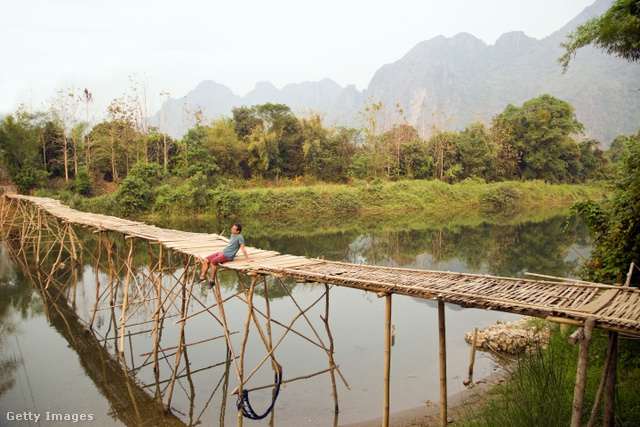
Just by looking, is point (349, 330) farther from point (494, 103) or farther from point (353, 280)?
point (494, 103)

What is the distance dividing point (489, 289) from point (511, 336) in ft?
14.2

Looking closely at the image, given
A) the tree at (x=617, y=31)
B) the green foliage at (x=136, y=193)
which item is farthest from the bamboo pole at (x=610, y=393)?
the green foliage at (x=136, y=193)

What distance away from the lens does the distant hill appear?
7569 centimetres

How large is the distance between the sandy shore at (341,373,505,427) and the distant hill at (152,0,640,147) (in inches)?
1401

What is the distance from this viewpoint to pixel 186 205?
89.3ft

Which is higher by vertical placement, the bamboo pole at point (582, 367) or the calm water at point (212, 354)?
the bamboo pole at point (582, 367)

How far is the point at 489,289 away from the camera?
4.64 metres

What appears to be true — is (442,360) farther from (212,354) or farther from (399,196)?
(399,196)

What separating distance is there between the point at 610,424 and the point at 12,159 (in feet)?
106

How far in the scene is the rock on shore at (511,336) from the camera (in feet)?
26.5

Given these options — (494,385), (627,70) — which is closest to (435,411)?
(494,385)

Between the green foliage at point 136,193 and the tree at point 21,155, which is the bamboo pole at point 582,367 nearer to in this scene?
the green foliage at point 136,193

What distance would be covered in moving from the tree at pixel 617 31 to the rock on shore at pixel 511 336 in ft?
18.1

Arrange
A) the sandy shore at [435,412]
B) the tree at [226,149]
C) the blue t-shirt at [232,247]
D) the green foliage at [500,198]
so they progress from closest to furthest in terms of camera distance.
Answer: the sandy shore at [435,412] → the blue t-shirt at [232,247] → the tree at [226,149] → the green foliage at [500,198]
